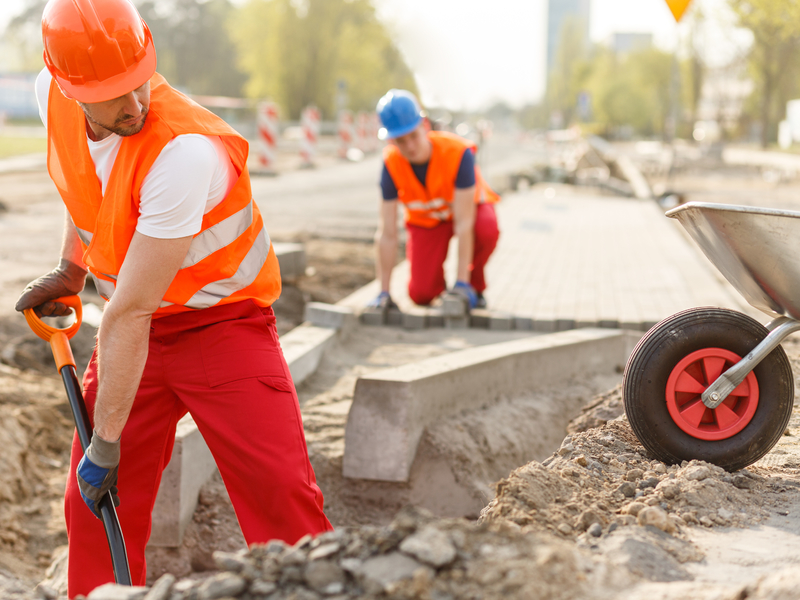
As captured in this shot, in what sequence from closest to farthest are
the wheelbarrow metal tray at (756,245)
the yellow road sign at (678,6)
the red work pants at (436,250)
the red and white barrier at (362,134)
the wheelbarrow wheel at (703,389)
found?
the wheelbarrow metal tray at (756,245), the wheelbarrow wheel at (703,389), the red work pants at (436,250), the yellow road sign at (678,6), the red and white barrier at (362,134)

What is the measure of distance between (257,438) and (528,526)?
0.84m

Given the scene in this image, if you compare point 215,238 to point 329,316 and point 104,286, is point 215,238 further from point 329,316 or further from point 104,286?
point 329,316

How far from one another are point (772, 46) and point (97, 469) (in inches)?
1363

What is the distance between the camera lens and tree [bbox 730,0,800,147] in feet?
66.9

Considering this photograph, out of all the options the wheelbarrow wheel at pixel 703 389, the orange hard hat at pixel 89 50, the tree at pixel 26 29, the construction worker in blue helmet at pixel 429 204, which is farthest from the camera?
the tree at pixel 26 29

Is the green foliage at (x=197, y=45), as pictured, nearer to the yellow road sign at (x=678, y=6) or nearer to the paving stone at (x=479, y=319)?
the yellow road sign at (x=678, y=6)

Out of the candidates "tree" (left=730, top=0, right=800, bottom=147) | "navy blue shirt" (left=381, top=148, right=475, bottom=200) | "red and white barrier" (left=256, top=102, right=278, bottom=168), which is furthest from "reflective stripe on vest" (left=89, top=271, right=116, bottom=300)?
"tree" (left=730, top=0, right=800, bottom=147)

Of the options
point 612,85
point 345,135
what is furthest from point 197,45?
point 345,135

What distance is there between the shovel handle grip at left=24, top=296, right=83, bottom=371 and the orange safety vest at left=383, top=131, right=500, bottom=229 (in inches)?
127

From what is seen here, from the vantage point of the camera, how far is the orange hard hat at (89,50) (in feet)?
7.14

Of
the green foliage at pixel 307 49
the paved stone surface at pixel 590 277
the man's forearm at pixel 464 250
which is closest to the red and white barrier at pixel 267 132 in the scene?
the paved stone surface at pixel 590 277

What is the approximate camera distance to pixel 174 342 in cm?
254

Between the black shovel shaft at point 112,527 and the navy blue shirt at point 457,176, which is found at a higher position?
the navy blue shirt at point 457,176

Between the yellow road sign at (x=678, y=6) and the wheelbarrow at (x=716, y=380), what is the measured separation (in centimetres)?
893
